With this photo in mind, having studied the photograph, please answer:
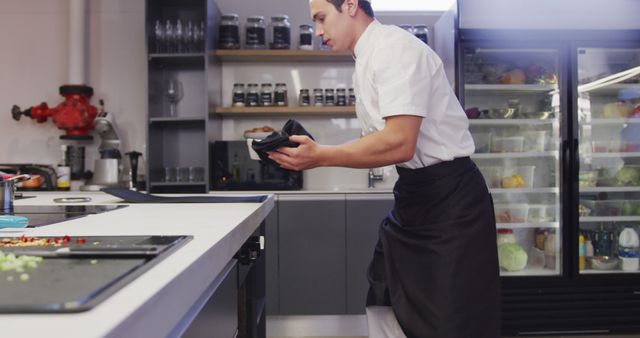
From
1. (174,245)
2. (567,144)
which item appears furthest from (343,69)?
(174,245)

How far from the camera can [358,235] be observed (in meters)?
3.14

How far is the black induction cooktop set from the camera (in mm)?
1096

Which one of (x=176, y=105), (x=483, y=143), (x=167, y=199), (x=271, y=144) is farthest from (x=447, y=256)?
(x=176, y=105)

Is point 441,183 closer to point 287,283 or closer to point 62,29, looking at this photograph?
point 287,283

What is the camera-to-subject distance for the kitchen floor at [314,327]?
3.20 meters

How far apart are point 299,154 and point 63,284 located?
3.25ft

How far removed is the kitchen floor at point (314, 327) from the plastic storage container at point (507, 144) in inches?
55.6

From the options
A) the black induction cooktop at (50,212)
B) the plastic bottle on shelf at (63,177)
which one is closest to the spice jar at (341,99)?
the plastic bottle on shelf at (63,177)

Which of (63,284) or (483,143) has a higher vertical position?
(483,143)

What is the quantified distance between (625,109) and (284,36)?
91.8 inches

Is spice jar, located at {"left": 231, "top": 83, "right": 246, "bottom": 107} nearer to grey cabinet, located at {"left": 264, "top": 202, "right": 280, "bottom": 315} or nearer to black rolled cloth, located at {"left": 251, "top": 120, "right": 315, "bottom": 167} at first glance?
grey cabinet, located at {"left": 264, "top": 202, "right": 280, "bottom": 315}

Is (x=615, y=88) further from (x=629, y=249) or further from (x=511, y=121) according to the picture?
(x=629, y=249)

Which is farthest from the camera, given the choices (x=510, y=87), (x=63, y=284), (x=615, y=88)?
(x=615, y=88)

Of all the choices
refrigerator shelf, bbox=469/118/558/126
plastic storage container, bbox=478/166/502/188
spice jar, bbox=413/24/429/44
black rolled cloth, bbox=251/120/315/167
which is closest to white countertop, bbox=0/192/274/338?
black rolled cloth, bbox=251/120/315/167
